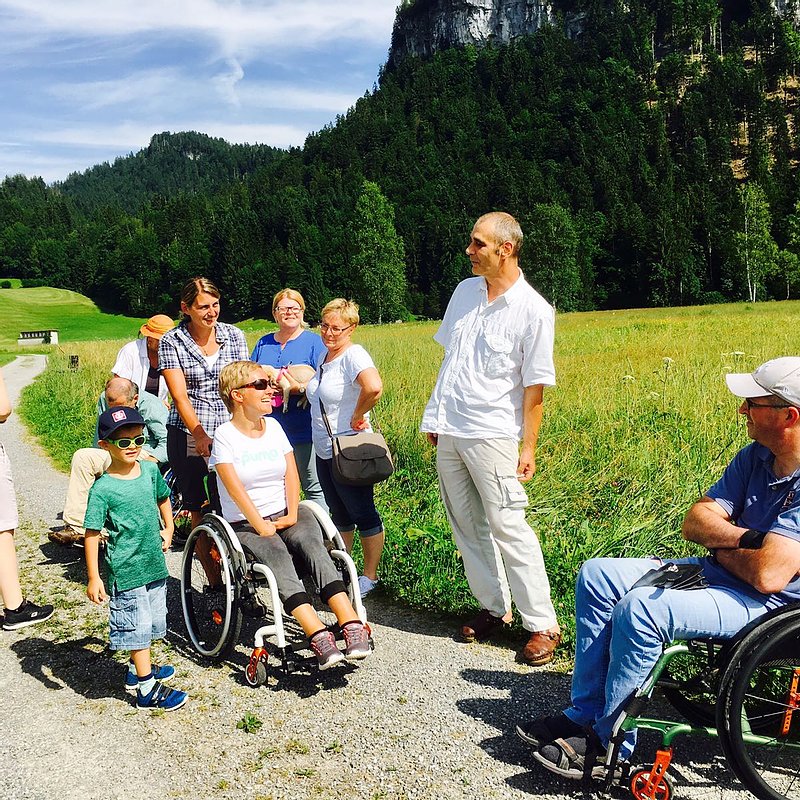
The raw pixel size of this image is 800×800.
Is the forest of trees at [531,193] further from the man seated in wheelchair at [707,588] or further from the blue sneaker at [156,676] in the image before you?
the man seated in wheelchair at [707,588]

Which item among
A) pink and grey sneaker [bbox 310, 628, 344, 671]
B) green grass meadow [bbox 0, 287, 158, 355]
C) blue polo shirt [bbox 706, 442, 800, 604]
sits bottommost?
pink and grey sneaker [bbox 310, 628, 344, 671]

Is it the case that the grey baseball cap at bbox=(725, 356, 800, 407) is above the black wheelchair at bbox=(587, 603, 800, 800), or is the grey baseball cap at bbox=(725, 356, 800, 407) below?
above

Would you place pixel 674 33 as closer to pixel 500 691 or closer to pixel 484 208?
pixel 484 208

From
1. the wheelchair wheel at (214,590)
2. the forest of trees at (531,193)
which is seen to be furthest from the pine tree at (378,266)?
the wheelchair wheel at (214,590)

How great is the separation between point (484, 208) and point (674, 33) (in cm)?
6732

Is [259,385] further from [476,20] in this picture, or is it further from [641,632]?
[476,20]

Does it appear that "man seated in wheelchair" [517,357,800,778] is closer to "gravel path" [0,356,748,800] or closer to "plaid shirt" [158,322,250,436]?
"gravel path" [0,356,748,800]

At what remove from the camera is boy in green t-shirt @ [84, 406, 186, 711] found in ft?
12.5

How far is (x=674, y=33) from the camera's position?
139 metres

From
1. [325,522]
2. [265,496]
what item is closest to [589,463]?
[325,522]

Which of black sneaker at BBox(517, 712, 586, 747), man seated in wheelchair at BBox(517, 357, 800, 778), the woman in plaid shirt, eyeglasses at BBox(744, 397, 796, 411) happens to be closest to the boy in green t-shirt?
the woman in plaid shirt

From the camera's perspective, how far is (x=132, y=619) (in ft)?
12.5

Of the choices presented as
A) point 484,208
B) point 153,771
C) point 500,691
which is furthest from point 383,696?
point 484,208

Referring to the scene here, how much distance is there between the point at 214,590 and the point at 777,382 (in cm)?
315
